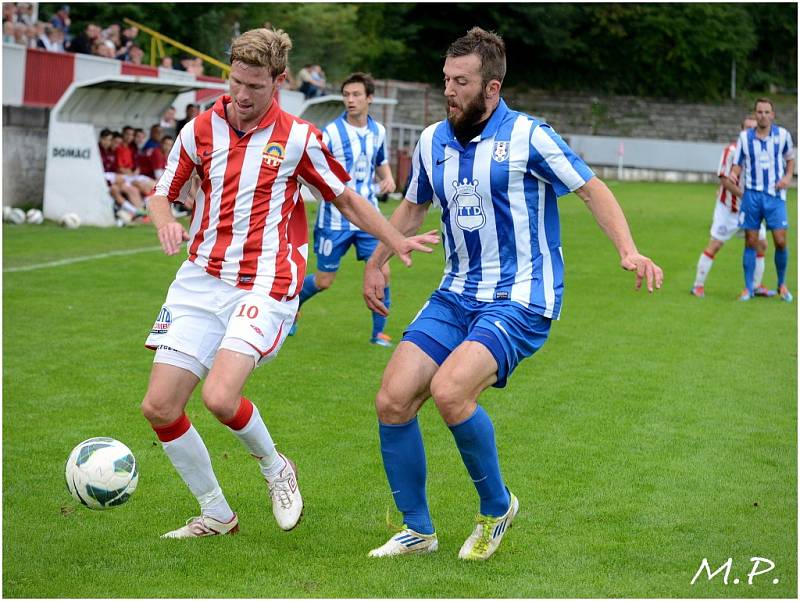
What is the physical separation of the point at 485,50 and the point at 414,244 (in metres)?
0.89

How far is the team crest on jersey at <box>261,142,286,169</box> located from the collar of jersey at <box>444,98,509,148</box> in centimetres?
74

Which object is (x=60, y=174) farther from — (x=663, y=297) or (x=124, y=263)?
(x=663, y=297)

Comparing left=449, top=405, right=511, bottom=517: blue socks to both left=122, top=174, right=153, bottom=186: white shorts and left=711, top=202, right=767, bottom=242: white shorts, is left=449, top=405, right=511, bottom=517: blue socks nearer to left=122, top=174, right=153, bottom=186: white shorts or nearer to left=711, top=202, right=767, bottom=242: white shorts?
left=711, top=202, right=767, bottom=242: white shorts

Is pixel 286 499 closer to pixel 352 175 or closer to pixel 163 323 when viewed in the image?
pixel 163 323

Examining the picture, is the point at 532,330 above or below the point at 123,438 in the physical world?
above

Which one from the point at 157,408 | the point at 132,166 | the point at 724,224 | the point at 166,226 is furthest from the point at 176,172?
the point at 132,166

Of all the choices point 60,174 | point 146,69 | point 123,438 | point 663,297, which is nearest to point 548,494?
point 123,438

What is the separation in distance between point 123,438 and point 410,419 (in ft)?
8.21

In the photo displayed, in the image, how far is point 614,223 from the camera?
510 cm

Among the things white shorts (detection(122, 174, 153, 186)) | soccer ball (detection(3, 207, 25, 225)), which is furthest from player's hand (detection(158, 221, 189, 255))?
white shorts (detection(122, 174, 153, 186))

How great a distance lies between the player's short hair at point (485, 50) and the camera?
5.09m

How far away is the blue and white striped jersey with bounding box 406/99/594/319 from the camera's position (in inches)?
202

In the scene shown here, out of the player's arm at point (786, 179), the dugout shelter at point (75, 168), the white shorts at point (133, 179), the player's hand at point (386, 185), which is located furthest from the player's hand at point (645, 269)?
the white shorts at point (133, 179)

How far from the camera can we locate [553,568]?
4930mm
